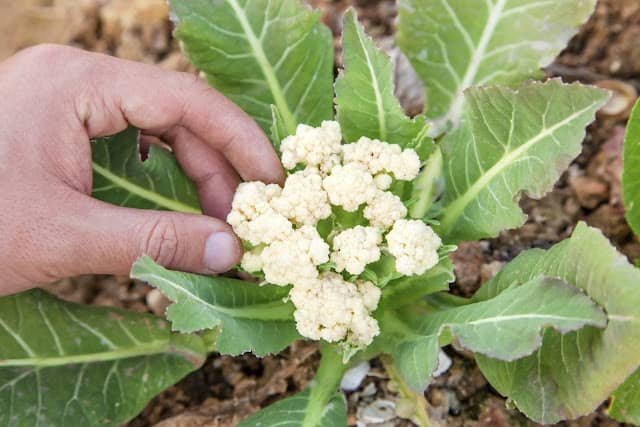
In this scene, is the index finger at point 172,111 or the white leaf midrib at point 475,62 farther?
the white leaf midrib at point 475,62

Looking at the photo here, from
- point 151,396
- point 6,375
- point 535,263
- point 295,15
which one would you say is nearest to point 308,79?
point 295,15

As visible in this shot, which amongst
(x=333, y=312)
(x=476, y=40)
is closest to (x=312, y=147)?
(x=333, y=312)

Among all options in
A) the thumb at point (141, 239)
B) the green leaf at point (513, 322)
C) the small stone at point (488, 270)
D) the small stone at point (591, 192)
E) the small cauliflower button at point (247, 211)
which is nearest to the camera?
the green leaf at point (513, 322)

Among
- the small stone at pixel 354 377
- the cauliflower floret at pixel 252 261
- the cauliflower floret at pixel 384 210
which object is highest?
the cauliflower floret at pixel 384 210

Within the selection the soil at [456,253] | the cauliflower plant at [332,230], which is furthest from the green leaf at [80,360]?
the cauliflower plant at [332,230]

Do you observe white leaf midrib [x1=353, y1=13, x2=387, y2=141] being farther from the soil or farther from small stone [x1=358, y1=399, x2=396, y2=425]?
small stone [x1=358, y1=399, x2=396, y2=425]

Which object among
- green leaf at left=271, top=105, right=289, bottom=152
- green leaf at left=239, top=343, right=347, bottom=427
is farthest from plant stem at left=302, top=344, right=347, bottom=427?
green leaf at left=271, top=105, right=289, bottom=152

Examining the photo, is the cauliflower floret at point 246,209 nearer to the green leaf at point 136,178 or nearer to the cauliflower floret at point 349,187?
the cauliflower floret at point 349,187
